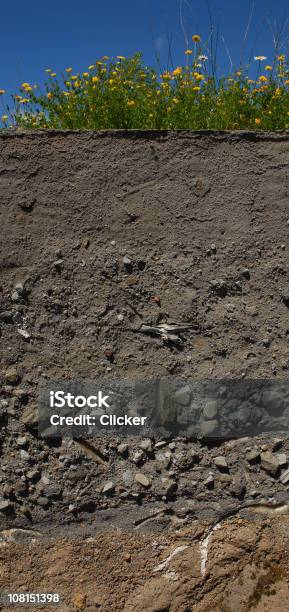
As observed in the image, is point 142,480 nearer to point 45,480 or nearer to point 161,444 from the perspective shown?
point 161,444

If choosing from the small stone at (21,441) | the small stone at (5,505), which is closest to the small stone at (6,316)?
the small stone at (21,441)

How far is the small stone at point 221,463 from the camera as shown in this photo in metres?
2.38

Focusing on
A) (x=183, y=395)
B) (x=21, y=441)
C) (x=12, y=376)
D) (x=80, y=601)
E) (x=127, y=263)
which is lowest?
(x=80, y=601)

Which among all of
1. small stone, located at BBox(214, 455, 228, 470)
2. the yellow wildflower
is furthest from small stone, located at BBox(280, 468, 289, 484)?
the yellow wildflower

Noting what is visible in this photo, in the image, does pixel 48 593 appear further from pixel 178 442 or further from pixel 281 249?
pixel 281 249

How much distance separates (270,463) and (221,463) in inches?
7.8

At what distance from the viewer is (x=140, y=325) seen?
2.43 m

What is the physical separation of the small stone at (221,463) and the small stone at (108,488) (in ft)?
1.38

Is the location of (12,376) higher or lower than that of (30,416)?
higher

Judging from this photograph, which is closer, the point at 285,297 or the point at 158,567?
the point at 158,567

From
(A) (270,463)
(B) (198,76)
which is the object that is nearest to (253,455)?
(A) (270,463)

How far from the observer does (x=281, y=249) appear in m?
2.47

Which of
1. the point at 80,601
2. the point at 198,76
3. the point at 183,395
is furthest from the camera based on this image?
the point at 198,76

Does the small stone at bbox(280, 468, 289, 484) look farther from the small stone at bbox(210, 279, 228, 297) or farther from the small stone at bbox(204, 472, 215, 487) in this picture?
the small stone at bbox(210, 279, 228, 297)
